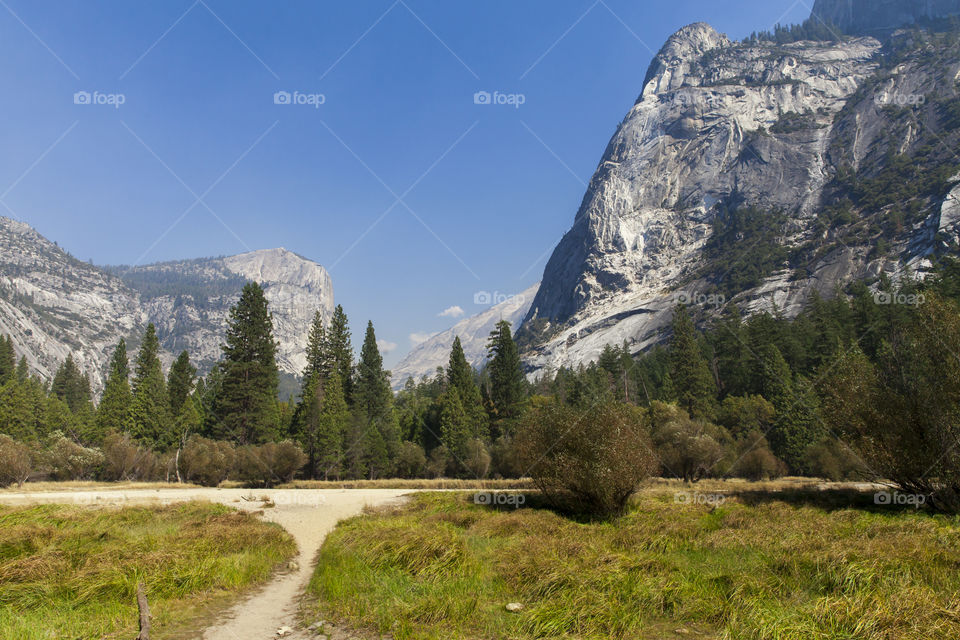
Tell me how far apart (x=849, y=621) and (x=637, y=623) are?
8.76 feet

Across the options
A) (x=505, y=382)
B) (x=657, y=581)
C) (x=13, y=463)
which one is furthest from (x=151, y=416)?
(x=657, y=581)

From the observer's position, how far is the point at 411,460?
5338 cm

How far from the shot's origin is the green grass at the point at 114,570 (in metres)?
7.39

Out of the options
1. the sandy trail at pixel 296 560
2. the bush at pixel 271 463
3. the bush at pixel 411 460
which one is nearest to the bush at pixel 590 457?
the sandy trail at pixel 296 560

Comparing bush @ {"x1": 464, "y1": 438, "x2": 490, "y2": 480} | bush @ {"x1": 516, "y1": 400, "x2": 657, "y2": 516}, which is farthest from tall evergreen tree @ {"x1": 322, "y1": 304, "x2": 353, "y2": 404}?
bush @ {"x1": 516, "y1": 400, "x2": 657, "y2": 516}

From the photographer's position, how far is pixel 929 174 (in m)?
142

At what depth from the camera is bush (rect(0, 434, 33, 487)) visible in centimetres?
3219

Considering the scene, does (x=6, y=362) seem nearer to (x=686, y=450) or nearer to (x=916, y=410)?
(x=686, y=450)

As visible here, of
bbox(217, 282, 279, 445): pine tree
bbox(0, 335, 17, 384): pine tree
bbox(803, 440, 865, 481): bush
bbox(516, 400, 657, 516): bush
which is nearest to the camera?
bbox(516, 400, 657, 516): bush

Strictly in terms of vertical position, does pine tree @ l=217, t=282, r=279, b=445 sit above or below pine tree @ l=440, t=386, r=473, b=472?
above

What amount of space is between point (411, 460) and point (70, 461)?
30104 millimetres

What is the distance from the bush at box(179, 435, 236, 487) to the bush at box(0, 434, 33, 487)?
397 inches

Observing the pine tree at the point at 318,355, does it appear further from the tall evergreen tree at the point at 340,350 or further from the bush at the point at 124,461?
the bush at the point at 124,461

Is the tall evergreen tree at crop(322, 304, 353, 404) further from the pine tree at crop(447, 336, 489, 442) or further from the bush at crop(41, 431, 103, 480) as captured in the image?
the bush at crop(41, 431, 103, 480)
